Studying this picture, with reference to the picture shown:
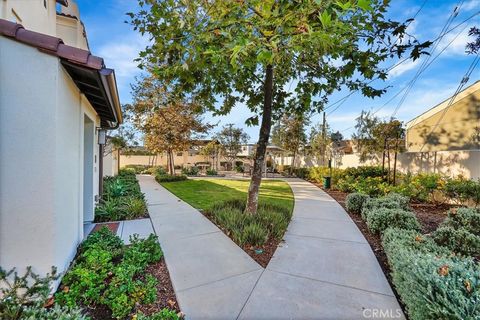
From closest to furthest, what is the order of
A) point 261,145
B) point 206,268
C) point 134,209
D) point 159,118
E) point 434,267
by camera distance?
1. point 434,267
2. point 206,268
3. point 261,145
4. point 134,209
5. point 159,118

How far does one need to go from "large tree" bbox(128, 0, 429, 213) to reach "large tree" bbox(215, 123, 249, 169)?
61.9 feet

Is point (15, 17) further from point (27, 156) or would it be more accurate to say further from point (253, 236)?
point (253, 236)

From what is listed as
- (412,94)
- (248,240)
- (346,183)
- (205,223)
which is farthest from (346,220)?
(412,94)

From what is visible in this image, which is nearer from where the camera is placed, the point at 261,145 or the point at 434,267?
the point at 434,267

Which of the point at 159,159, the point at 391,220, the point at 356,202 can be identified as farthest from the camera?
the point at 159,159

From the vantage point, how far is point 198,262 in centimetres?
353

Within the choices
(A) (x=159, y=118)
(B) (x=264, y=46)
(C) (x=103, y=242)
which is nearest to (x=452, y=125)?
(B) (x=264, y=46)

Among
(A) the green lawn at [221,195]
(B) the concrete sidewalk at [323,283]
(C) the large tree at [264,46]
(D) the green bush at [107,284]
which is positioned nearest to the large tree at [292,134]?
(A) the green lawn at [221,195]

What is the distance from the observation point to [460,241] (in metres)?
3.49

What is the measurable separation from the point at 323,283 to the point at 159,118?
13.9 metres

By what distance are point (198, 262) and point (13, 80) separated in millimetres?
3183

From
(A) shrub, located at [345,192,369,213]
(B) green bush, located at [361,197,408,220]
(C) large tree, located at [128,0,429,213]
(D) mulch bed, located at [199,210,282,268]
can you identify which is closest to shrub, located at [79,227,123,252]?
(D) mulch bed, located at [199,210,282,268]

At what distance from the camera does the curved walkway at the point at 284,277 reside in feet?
8.13

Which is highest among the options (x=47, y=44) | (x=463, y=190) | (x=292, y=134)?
(x=292, y=134)
